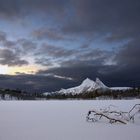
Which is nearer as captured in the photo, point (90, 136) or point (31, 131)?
point (90, 136)

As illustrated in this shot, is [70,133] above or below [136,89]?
below

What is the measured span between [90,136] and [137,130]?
1.88 metres

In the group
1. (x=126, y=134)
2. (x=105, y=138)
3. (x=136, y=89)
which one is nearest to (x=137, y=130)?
(x=126, y=134)

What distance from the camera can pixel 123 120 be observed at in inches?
449

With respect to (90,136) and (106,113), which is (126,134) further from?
(106,113)

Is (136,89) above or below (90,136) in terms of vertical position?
above

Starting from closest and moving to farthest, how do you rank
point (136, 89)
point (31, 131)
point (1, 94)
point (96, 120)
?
point (31, 131)
point (96, 120)
point (136, 89)
point (1, 94)

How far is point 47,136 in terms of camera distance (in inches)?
335

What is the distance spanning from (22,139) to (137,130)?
3667 millimetres

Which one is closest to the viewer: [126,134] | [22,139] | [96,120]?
[22,139]

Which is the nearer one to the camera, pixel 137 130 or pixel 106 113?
pixel 137 130

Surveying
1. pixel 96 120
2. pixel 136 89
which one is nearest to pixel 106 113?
pixel 96 120

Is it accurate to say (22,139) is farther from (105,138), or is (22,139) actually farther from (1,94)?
(1,94)

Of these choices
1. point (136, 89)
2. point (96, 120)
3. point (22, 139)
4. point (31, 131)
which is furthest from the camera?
point (136, 89)
